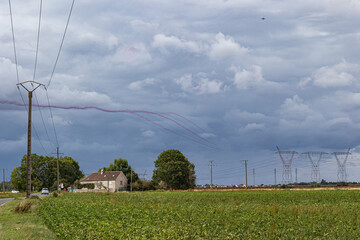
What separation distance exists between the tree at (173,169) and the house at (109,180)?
556 inches

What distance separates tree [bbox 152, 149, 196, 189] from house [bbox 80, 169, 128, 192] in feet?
46.3

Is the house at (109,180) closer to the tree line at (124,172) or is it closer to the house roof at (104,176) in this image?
the house roof at (104,176)

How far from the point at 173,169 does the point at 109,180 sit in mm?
25997

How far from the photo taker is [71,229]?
22.5 meters

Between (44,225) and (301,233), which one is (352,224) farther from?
(44,225)

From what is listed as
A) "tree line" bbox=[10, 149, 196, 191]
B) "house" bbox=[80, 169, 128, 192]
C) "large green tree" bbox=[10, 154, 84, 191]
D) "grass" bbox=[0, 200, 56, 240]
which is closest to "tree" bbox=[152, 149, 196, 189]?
"tree line" bbox=[10, 149, 196, 191]

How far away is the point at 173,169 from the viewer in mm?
126938

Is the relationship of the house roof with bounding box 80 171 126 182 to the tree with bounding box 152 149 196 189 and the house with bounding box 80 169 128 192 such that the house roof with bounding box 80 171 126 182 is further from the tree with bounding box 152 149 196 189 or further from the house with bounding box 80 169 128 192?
the tree with bounding box 152 149 196 189

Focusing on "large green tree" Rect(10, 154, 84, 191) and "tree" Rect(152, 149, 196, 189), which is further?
"large green tree" Rect(10, 154, 84, 191)

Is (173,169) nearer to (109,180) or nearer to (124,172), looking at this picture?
(109,180)

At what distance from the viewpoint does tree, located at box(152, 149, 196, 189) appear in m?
127

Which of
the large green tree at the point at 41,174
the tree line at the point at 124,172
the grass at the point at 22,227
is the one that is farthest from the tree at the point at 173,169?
the grass at the point at 22,227

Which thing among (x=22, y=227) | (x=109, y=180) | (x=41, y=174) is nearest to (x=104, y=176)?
(x=109, y=180)

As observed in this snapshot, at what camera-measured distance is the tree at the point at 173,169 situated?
127125 mm
